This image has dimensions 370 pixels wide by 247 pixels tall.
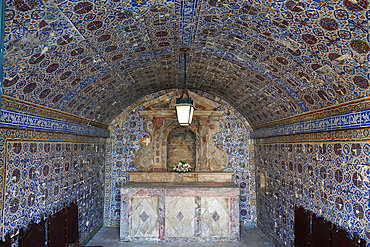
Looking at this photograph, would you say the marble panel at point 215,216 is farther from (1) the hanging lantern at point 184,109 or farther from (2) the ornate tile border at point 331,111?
→ (1) the hanging lantern at point 184,109

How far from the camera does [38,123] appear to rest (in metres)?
4.66

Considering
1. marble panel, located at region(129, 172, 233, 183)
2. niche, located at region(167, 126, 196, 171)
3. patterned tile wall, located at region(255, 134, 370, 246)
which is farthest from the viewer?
niche, located at region(167, 126, 196, 171)

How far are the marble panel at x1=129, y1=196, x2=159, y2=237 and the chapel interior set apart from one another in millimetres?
107

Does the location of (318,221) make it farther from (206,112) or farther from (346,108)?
(206,112)

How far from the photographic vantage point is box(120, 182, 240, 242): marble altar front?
7266 millimetres

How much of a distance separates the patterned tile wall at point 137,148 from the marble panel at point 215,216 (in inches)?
62.9

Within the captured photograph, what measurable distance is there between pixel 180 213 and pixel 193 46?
14.8 ft

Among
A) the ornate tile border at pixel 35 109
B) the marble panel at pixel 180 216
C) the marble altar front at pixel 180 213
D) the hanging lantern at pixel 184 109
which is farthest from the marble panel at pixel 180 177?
the hanging lantern at pixel 184 109

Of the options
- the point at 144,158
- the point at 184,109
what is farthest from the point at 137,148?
the point at 184,109

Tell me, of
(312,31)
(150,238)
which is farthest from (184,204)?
(312,31)

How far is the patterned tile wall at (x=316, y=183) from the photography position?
3766 millimetres

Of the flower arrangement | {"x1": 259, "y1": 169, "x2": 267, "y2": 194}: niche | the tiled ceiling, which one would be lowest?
{"x1": 259, "y1": 169, "x2": 267, "y2": 194}: niche

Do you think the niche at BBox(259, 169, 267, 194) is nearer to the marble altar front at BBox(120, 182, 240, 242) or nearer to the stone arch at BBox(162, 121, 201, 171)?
the marble altar front at BBox(120, 182, 240, 242)

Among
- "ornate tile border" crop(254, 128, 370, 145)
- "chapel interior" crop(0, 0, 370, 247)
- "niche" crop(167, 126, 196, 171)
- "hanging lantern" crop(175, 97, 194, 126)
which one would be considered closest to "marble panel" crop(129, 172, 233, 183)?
"chapel interior" crop(0, 0, 370, 247)
